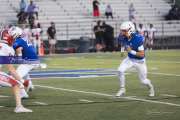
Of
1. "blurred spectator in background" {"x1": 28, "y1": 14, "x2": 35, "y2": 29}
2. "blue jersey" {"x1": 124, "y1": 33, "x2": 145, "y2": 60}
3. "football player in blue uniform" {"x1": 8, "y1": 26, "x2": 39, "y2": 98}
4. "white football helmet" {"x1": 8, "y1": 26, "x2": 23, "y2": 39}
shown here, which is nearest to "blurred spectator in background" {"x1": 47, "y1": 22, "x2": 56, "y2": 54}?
"blurred spectator in background" {"x1": 28, "y1": 14, "x2": 35, "y2": 29}

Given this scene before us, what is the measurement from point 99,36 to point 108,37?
0.53 m

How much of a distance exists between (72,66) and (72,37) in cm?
1352

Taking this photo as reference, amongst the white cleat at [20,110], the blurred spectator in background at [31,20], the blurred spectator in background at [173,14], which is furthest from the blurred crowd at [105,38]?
the white cleat at [20,110]

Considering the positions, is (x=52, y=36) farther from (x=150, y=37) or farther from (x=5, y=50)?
(x=5, y=50)

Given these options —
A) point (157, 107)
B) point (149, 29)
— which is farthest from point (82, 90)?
point (149, 29)

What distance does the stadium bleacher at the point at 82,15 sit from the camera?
39000 millimetres

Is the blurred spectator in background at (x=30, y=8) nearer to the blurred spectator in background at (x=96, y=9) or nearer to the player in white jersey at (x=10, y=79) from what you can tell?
the blurred spectator in background at (x=96, y=9)

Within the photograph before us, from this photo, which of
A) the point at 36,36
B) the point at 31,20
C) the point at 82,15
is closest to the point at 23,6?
the point at 31,20

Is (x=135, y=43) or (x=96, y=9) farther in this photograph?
(x=96, y=9)

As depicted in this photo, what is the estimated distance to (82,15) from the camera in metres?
41.7

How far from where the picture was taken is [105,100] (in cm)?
1374

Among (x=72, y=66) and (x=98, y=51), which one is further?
(x=98, y=51)

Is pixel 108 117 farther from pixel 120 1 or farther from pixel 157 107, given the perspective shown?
pixel 120 1

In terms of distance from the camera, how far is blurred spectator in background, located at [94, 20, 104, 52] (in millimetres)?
37159
